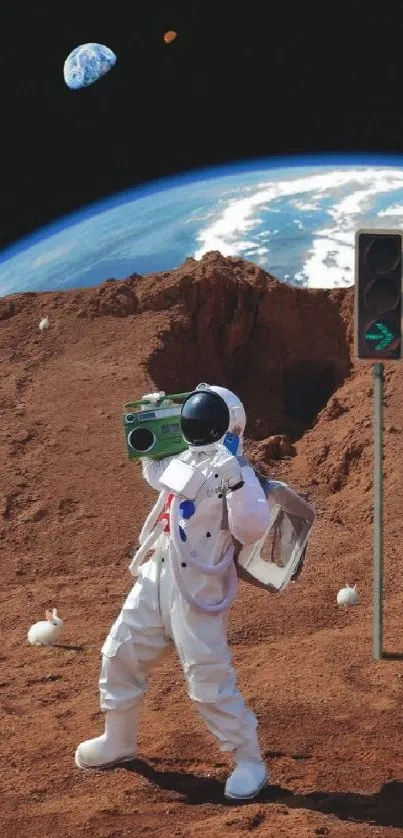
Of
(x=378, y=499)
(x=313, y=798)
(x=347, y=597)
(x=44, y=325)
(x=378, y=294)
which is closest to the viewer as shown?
(x=313, y=798)

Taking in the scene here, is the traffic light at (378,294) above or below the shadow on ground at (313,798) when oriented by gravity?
above

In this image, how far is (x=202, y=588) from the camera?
5012 mm

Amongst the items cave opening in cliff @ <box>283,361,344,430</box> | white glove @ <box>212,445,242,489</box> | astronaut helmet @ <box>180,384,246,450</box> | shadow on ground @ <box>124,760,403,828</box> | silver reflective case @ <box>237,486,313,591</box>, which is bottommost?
cave opening in cliff @ <box>283,361,344,430</box>

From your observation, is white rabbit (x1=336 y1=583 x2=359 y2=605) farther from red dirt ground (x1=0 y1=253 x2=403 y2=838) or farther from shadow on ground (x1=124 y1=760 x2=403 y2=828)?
shadow on ground (x1=124 y1=760 x2=403 y2=828)

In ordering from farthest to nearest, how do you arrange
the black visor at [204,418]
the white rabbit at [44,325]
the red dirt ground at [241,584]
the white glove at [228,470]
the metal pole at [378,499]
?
the white rabbit at [44,325] < the metal pole at [378,499] < the red dirt ground at [241,584] < the black visor at [204,418] < the white glove at [228,470]

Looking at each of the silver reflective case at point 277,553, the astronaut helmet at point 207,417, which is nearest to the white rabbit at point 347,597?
the silver reflective case at point 277,553

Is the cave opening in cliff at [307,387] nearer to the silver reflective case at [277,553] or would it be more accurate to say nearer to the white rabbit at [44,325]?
the white rabbit at [44,325]

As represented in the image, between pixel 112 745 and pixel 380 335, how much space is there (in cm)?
266

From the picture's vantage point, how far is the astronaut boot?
16.6ft

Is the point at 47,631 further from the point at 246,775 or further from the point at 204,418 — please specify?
the point at 204,418

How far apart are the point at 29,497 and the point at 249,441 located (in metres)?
2.68

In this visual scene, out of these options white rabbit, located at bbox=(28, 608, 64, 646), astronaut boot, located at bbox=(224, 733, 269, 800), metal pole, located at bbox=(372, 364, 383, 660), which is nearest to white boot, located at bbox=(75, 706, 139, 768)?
astronaut boot, located at bbox=(224, 733, 269, 800)

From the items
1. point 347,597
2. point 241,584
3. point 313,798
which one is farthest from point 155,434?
point 241,584

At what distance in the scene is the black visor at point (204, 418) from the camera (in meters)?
5.03
